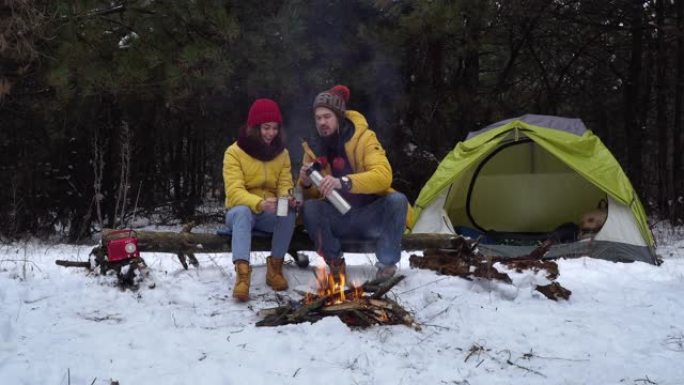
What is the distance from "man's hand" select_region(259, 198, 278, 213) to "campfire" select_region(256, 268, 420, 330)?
610mm

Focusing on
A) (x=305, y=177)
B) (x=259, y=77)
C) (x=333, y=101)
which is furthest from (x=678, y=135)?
(x=305, y=177)

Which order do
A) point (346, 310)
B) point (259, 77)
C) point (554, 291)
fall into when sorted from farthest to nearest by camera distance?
point (259, 77)
point (554, 291)
point (346, 310)

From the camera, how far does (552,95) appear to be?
955cm

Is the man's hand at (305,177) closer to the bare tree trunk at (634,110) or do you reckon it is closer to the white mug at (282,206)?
the white mug at (282,206)

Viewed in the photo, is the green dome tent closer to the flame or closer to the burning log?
the flame

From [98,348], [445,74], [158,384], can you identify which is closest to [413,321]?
[158,384]

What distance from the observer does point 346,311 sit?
3084 mm

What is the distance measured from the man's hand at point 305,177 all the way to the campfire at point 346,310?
82 cm

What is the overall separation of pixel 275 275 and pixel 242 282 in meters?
0.31

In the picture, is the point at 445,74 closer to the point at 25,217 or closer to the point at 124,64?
the point at 124,64

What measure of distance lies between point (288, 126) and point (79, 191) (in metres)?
3.16

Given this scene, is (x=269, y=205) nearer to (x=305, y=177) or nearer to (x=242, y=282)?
(x=305, y=177)

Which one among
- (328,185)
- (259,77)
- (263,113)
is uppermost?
(259,77)

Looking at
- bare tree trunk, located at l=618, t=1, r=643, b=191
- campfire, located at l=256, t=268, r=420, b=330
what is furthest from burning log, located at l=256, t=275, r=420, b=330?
bare tree trunk, located at l=618, t=1, r=643, b=191
